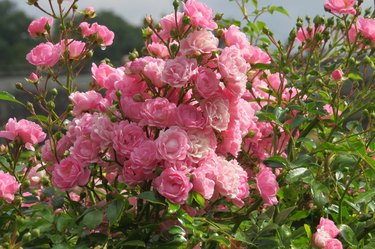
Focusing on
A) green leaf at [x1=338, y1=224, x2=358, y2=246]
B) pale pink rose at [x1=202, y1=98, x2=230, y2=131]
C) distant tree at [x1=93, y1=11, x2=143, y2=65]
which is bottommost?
distant tree at [x1=93, y1=11, x2=143, y2=65]

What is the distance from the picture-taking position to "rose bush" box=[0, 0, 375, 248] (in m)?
1.66

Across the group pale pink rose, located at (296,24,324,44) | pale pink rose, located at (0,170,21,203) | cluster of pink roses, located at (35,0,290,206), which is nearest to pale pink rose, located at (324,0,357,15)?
pale pink rose, located at (296,24,324,44)

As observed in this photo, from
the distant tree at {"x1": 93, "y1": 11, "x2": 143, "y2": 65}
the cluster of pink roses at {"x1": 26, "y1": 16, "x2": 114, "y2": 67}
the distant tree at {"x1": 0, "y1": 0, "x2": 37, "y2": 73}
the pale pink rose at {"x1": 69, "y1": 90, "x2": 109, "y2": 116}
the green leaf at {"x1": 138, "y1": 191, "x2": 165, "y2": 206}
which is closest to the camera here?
the green leaf at {"x1": 138, "y1": 191, "x2": 165, "y2": 206}

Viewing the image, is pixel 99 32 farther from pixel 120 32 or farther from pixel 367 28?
pixel 120 32

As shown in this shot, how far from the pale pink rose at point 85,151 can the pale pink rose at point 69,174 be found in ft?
0.05

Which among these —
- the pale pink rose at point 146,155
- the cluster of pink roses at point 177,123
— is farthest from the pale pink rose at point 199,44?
the pale pink rose at point 146,155

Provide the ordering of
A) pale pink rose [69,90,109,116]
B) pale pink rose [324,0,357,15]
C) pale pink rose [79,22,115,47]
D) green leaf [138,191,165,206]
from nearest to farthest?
green leaf [138,191,165,206] → pale pink rose [69,90,109,116] → pale pink rose [79,22,115,47] → pale pink rose [324,0,357,15]

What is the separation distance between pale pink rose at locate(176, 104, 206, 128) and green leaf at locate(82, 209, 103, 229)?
0.26 metres

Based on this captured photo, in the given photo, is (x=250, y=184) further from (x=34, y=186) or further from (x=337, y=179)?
(x=34, y=186)

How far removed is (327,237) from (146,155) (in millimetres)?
460

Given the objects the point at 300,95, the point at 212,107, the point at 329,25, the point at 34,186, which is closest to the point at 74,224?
the point at 212,107

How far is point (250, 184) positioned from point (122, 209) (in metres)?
0.41

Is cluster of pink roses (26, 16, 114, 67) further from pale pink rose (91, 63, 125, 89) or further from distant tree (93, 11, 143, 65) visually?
distant tree (93, 11, 143, 65)

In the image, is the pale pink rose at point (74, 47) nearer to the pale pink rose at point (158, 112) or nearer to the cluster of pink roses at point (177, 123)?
the cluster of pink roses at point (177, 123)
